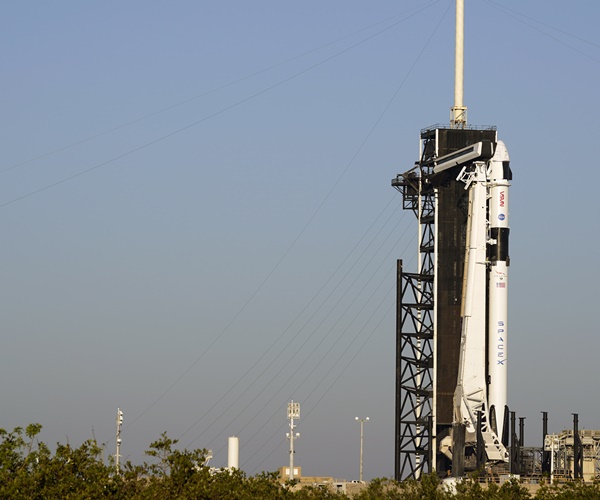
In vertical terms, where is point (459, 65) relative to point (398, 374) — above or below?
above

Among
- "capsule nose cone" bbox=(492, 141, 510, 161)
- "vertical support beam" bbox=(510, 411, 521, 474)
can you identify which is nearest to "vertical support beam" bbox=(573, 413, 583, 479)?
"vertical support beam" bbox=(510, 411, 521, 474)

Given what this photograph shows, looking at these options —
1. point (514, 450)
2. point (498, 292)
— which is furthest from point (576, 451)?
point (498, 292)

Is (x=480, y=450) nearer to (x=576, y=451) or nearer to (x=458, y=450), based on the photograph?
(x=458, y=450)

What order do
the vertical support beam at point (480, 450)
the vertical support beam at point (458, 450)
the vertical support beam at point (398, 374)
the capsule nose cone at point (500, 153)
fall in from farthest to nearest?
the vertical support beam at point (398, 374)
the capsule nose cone at point (500, 153)
the vertical support beam at point (458, 450)
the vertical support beam at point (480, 450)

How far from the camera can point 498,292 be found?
100m

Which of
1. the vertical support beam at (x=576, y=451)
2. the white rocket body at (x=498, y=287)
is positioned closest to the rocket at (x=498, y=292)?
the white rocket body at (x=498, y=287)

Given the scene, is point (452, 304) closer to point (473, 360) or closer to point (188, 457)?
point (473, 360)

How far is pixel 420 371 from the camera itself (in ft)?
343

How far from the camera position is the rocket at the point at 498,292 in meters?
99.6

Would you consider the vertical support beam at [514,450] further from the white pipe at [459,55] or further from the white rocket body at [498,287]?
the white pipe at [459,55]

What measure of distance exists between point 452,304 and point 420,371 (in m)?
5.65

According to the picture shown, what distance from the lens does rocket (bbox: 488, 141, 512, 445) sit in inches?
3920

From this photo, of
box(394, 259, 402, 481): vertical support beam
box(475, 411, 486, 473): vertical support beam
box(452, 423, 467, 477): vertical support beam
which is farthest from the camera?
box(394, 259, 402, 481): vertical support beam

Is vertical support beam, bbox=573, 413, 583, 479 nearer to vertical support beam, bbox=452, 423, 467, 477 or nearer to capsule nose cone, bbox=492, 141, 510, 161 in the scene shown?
vertical support beam, bbox=452, 423, 467, 477
